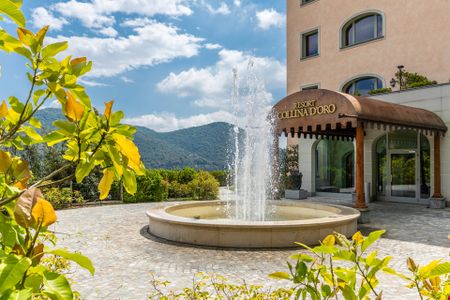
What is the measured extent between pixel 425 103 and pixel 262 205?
9135 mm

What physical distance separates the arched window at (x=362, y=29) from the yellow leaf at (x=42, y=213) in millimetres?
23171

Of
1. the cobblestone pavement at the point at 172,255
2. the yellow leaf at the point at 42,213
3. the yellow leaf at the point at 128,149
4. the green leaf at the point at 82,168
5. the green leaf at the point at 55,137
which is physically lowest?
the cobblestone pavement at the point at 172,255

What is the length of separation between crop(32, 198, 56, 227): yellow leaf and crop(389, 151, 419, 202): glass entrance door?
17.4 metres

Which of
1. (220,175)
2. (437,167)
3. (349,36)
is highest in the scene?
(349,36)

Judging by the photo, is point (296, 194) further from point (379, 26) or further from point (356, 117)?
point (379, 26)

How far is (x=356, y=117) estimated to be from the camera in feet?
35.9

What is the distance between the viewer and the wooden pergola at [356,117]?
1120cm

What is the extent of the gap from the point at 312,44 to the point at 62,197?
18.9 metres

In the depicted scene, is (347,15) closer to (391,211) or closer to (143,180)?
(391,211)

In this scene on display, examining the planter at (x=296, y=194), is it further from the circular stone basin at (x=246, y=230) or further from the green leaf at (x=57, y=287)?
the green leaf at (x=57, y=287)

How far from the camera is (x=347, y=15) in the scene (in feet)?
74.1

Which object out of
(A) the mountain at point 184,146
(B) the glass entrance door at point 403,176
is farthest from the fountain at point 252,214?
(A) the mountain at point 184,146

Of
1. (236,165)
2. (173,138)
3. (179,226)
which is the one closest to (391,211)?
(236,165)

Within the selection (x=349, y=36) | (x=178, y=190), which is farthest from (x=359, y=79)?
(x=178, y=190)
